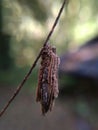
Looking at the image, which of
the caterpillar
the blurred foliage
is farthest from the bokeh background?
the caterpillar

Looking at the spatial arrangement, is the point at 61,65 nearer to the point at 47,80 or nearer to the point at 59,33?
the point at 59,33

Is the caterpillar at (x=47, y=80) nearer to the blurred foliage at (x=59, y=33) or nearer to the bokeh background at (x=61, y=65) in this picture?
the bokeh background at (x=61, y=65)

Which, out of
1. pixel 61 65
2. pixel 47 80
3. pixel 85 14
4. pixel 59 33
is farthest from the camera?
pixel 59 33

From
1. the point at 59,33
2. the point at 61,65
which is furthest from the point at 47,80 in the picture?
the point at 59,33

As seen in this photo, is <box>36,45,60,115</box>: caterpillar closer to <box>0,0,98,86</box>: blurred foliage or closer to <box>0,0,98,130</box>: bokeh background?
<box>0,0,98,130</box>: bokeh background

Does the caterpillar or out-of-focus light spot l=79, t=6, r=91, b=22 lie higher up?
the caterpillar

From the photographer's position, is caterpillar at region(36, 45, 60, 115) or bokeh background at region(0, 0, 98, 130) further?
bokeh background at region(0, 0, 98, 130)
